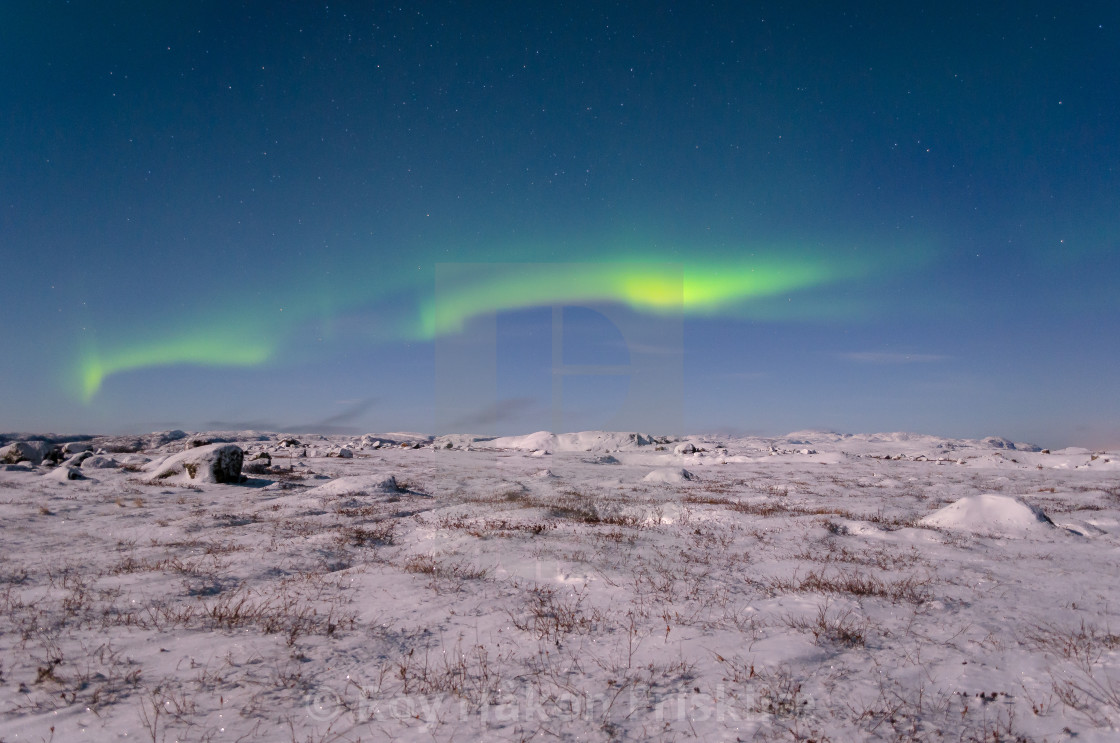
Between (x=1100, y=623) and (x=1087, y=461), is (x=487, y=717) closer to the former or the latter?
(x=1100, y=623)

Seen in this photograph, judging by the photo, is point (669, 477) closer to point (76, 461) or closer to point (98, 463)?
point (98, 463)

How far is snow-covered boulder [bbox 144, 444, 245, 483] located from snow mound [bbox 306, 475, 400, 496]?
4.61 meters

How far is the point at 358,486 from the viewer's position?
64.2ft

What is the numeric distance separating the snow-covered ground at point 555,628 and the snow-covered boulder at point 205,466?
24.7 ft

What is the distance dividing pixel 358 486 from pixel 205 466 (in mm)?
7227

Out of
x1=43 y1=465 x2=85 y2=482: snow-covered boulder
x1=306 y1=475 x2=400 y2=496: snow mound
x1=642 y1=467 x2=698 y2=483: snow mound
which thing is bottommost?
x1=642 y1=467 x2=698 y2=483: snow mound

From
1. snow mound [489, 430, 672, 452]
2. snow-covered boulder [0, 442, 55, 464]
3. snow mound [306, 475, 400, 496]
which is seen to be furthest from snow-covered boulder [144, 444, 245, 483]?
snow mound [489, 430, 672, 452]

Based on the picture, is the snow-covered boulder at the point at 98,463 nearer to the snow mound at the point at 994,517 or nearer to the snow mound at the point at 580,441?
the snow mound at the point at 994,517

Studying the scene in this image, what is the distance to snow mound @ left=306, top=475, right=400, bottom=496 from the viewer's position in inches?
739

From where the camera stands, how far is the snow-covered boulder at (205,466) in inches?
831

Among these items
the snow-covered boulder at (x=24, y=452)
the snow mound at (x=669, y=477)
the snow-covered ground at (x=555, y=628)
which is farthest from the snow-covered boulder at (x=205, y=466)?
Answer: the snow mound at (x=669, y=477)

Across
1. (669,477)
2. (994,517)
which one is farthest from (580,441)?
(994,517)

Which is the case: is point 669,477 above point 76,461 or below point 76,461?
below

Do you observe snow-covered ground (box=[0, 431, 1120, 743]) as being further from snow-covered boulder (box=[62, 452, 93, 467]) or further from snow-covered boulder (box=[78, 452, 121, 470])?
snow-covered boulder (box=[62, 452, 93, 467])
